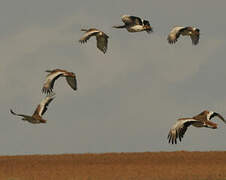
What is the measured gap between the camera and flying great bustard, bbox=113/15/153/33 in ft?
207

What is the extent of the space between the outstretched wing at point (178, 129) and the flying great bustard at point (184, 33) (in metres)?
7.11

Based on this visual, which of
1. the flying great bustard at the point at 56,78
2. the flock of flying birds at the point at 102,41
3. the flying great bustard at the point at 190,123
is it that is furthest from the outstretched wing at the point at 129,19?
the flying great bustard at the point at 190,123

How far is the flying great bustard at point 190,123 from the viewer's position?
55.7 meters

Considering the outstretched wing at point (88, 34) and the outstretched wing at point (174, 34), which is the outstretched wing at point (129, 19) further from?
the outstretched wing at point (174, 34)

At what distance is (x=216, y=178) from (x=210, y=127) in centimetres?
701

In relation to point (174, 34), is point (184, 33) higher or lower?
higher

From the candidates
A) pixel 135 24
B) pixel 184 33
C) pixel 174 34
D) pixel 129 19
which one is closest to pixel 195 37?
pixel 184 33

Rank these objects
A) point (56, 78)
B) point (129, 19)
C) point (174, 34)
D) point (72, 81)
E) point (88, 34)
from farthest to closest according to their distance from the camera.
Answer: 1. point (129, 19)
2. point (88, 34)
3. point (174, 34)
4. point (72, 81)
5. point (56, 78)

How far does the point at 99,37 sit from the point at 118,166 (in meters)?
11.3

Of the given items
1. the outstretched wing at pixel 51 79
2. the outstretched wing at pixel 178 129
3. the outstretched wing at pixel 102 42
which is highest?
the outstretched wing at pixel 102 42

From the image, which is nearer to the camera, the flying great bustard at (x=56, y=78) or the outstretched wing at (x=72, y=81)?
the flying great bustard at (x=56, y=78)

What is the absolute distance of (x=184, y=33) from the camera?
63.5 m

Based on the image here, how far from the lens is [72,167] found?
239ft

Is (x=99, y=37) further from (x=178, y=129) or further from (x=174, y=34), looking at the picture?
(x=178, y=129)
